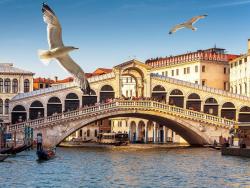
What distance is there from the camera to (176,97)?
50.1 meters

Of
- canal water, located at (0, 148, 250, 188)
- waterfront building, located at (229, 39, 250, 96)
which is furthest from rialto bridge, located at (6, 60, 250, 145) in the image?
canal water, located at (0, 148, 250, 188)

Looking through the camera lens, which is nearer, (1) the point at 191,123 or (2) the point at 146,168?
(2) the point at 146,168

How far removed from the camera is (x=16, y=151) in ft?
117

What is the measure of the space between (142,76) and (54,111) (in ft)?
21.7

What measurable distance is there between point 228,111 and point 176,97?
3789 mm

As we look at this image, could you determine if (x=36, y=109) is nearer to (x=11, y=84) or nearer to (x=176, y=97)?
(x=11, y=84)

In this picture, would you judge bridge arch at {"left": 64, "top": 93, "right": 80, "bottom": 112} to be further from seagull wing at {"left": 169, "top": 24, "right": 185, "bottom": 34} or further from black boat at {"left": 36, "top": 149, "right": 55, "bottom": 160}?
seagull wing at {"left": 169, "top": 24, "right": 185, "bottom": 34}

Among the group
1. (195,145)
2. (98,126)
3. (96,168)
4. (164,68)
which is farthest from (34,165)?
(98,126)

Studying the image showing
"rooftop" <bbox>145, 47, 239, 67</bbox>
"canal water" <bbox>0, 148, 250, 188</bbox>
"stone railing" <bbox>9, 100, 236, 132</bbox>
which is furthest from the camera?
"rooftop" <bbox>145, 47, 239, 67</bbox>

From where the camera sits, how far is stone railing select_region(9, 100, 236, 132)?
4438 cm

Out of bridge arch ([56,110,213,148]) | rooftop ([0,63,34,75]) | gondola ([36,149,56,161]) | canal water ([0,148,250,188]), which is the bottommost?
canal water ([0,148,250,188])

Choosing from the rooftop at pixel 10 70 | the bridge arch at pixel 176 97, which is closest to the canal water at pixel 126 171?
the bridge arch at pixel 176 97

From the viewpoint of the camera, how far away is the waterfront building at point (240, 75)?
176ft

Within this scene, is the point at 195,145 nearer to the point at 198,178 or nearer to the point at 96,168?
the point at 96,168
